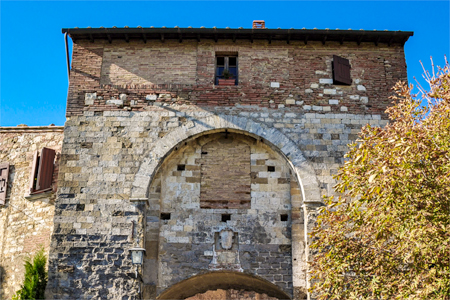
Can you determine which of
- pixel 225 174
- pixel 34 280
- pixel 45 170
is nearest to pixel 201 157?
pixel 225 174

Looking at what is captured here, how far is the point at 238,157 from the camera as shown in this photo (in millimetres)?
12945

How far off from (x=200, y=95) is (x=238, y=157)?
1.79 metres

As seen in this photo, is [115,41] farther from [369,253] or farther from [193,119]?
[369,253]

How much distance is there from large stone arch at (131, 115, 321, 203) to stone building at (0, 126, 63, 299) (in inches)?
105

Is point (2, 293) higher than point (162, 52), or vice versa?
point (162, 52)

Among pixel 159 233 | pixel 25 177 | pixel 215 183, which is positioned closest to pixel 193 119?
pixel 215 183

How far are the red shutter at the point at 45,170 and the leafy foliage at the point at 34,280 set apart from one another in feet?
6.72

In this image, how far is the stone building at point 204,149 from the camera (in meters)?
12.0

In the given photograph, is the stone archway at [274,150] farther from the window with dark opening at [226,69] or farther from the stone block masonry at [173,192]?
the window with dark opening at [226,69]

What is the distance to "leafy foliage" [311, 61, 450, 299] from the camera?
26.7 ft

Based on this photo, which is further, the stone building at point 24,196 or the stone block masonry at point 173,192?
the stone building at point 24,196

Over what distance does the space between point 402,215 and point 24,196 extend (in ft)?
31.4

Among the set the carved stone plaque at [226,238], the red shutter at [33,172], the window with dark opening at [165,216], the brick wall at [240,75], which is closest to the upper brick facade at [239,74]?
the brick wall at [240,75]

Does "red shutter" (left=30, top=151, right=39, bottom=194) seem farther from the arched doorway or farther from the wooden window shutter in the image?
the wooden window shutter
